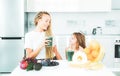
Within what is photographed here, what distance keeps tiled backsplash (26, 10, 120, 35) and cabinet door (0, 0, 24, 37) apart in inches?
24.2

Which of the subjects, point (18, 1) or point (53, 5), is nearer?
point (18, 1)

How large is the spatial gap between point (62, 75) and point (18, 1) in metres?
2.82

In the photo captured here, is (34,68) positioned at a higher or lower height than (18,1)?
lower

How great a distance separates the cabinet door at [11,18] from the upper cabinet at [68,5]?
0.28 meters

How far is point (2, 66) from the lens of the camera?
4797 mm

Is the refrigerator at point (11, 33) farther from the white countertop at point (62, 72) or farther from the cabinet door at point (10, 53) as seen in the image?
the white countertop at point (62, 72)

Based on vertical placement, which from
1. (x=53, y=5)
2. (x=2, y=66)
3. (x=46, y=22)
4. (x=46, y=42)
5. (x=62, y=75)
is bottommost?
(x=2, y=66)

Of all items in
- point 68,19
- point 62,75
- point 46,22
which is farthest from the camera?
Answer: point 68,19

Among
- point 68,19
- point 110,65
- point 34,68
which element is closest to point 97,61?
point 34,68

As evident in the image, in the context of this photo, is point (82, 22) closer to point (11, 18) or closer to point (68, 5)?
point (68, 5)

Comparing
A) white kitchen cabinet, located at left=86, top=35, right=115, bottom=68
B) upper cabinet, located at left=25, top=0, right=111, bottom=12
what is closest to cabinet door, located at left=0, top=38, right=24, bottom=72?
upper cabinet, located at left=25, top=0, right=111, bottom=12

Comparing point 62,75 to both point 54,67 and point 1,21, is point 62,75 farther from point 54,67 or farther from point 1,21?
point 1,21

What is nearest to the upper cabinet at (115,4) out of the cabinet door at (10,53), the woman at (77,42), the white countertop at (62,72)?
the cabinet door at (10,53)

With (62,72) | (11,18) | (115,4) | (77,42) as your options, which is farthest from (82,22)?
(62,72)
